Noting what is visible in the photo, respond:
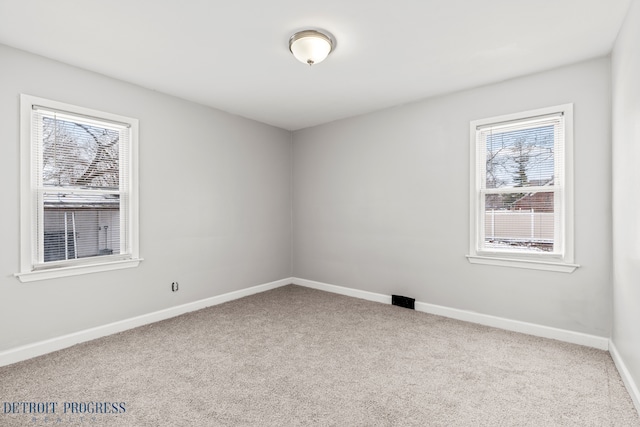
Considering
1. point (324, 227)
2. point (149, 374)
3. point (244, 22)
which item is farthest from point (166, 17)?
point (324, 227)

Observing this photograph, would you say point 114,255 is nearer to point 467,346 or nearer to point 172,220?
point 172,220

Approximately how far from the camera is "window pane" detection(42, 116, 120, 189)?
2.81 m

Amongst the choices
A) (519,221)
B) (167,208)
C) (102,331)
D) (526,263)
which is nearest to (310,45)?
(167,208)

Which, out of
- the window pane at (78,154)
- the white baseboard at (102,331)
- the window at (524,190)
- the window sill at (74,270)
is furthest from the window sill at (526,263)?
the window pane at (78,154)

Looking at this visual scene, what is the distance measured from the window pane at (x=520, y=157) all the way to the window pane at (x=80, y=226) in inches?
155

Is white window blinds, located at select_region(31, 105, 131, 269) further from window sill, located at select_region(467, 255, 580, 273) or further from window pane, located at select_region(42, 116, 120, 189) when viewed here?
window sill, located at select_region(467, 255, 580, 273)

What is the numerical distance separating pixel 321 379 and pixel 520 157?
2.84m

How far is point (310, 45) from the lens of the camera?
2.45 metres

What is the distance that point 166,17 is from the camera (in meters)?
2.21

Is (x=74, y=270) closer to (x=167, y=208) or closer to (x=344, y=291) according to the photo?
(x=167, y=208)

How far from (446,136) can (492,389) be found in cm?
257

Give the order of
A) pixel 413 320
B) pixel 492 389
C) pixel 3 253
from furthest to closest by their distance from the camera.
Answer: pixel 413 320 < pixel 3 253 < pixel 492 389

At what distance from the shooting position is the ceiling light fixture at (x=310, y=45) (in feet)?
7.86

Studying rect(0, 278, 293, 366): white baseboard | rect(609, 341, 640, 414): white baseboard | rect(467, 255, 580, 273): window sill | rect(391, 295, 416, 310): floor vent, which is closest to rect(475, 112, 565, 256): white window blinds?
rect(467, 255, 580, 273): window sill
